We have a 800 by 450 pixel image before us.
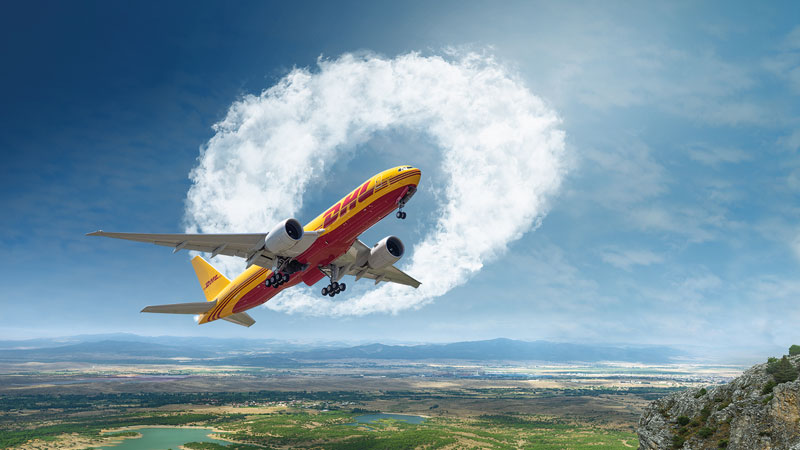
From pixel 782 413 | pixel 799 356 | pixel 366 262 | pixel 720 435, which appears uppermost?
pixel 366 262

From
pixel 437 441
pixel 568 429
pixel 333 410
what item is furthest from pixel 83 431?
pixel 568 429

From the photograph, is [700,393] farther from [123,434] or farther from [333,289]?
[123,434]

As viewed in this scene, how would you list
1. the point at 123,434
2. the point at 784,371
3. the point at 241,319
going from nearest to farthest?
the point at 784,371 → the point at 241,319 → the point at 123,434

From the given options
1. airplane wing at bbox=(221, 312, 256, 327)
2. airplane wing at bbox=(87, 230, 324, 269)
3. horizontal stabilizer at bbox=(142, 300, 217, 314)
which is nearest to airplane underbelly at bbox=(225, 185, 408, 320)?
airplane wing at bbox=(87, 230, 324, 269)

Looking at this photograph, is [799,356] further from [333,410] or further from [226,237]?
[333,410]

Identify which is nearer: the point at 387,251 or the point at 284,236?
the point at 284,236

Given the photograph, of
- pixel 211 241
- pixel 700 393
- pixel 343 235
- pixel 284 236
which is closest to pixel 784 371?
pixel 700 393

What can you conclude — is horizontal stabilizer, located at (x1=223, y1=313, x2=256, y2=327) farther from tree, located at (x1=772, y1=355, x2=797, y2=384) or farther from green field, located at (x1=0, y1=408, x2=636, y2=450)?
green field, located at (x1=0, y1=408, x2=636, y2=450)
